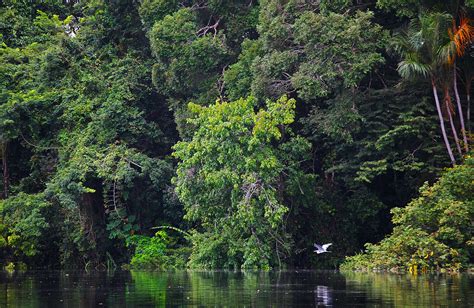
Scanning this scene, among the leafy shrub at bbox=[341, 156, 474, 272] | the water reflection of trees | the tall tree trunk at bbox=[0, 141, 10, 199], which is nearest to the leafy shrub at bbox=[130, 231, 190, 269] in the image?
the tall tree trunk at bbox=[0, 141, 10, 199]

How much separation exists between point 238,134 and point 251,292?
12.6 m

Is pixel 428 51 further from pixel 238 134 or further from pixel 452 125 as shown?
pixel 238 134

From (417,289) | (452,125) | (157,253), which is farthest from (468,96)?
(417,289)

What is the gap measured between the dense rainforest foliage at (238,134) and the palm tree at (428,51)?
0.05 meters

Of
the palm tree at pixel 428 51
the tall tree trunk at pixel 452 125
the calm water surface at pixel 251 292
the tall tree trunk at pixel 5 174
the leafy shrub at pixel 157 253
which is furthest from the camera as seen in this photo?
the tall tree trunk at pixel 5 174

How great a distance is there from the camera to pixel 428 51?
2805 cm

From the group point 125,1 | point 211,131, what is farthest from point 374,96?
point 125,1

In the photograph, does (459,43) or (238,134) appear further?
(238,134)

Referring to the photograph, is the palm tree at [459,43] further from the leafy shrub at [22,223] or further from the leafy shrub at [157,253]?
the leafy shrub at [22,223]

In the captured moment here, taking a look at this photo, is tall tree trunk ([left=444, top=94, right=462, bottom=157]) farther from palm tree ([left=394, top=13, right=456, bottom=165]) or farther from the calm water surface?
the calm water surface

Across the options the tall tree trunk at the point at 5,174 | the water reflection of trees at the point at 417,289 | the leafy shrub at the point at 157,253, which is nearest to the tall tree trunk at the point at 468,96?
the water reflection of trees at the point at 417,289

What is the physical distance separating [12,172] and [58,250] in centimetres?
429

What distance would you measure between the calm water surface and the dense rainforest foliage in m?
5.61

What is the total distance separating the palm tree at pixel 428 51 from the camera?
1088 inches
